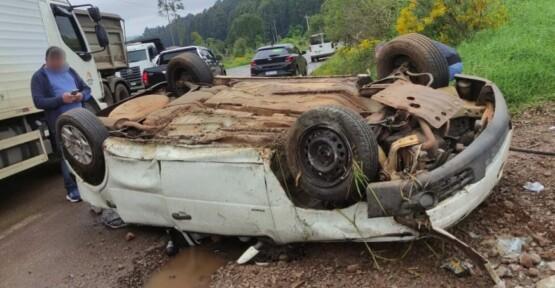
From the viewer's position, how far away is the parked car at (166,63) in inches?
531

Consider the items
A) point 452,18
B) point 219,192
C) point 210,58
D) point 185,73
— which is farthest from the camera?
point 210,58

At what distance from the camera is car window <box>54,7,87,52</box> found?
771cm

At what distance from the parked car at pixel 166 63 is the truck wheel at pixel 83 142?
8.07 metres

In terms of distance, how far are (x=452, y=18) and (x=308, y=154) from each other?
29.1ft

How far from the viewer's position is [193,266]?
12.3 ft

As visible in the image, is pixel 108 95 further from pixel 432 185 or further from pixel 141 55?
pixel 141 55

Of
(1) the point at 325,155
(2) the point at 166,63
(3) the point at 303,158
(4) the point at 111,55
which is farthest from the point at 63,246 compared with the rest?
(2) the point at 166,63

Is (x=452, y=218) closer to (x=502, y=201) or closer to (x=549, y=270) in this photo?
(x=549, y=270)

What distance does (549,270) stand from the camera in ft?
9.29

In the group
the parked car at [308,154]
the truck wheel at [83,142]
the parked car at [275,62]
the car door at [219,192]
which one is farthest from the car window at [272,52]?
the car door at [219,192]

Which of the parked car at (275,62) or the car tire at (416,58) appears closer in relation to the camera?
the car tire at (416,58)

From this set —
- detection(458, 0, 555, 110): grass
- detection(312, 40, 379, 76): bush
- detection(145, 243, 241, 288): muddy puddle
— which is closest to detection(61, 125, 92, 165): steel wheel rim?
detection(145, 243, 241, 288): muddy puddle

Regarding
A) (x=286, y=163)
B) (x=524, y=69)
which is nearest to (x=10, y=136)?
(x=286, y=163)

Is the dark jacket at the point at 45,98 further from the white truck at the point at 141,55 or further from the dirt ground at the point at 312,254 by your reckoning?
the white truck at the point at 141,55
